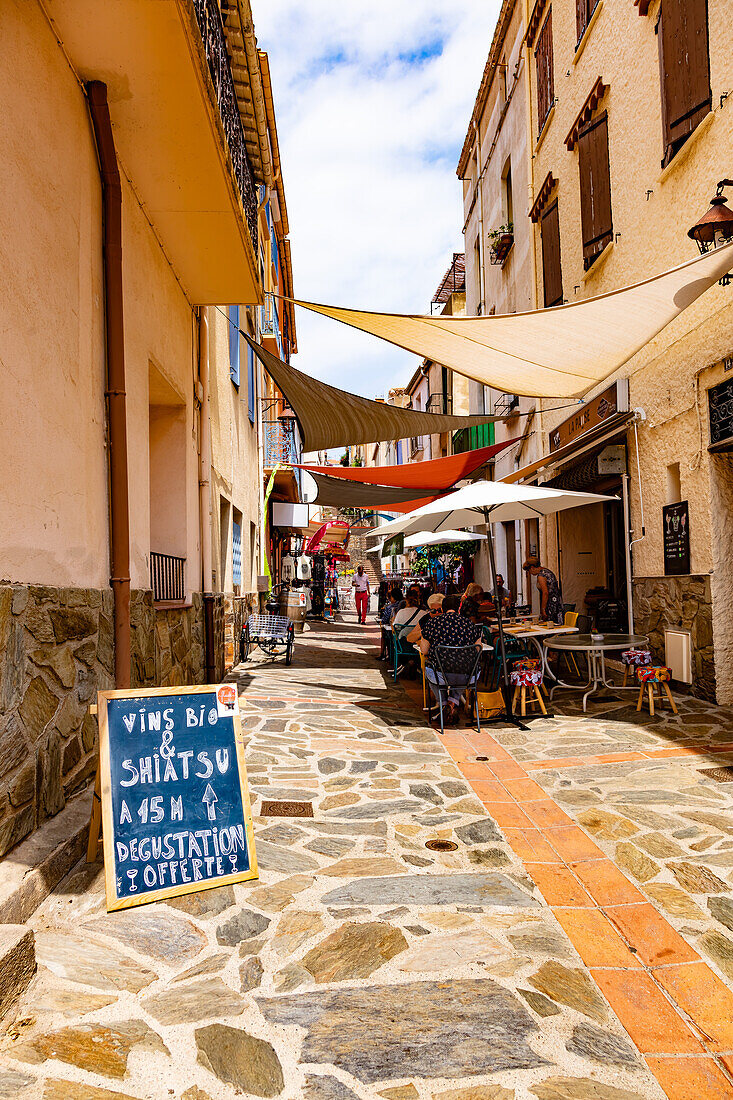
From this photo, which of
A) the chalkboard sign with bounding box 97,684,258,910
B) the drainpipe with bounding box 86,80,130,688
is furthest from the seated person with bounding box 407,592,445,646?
the chalkboard sign with bounding box 97,684,258,910

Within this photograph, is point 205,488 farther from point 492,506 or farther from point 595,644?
point 595,644

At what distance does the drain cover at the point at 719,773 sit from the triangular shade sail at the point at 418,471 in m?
5.33

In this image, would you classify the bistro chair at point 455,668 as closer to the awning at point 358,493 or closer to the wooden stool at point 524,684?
the wooden stool at point 524,684

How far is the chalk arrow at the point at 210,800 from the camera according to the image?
3.38 meters

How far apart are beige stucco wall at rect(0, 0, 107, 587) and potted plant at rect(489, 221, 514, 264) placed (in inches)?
476

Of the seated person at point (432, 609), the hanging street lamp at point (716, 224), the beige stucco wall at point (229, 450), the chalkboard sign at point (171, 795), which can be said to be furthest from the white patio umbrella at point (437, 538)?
the chalkboard sign at point (171, 795)

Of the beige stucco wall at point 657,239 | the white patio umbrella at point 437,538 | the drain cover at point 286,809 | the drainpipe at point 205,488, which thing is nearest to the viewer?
the drain cover at point 286,809

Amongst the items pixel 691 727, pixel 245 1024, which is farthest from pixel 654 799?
pixel 245 1024

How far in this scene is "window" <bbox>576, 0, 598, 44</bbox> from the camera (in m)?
9.88

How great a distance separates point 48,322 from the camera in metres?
3.65

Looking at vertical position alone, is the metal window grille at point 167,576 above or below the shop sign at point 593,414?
below

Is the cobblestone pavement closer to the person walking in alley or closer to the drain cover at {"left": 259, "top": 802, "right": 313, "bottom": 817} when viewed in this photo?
the drain cover at {"left": 259, "top": 802, "right": 313, "bottom": 817}

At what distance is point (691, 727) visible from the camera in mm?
6203

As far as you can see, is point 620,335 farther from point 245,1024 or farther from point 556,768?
point 245,1024
